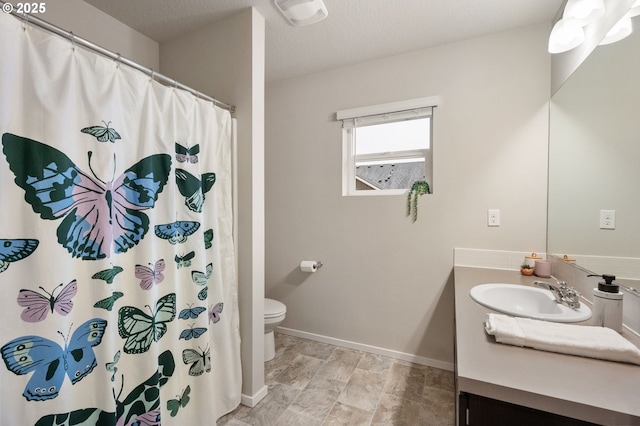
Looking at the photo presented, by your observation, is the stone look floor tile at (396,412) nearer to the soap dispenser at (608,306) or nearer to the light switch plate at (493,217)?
the soap dispenser at (608,306)

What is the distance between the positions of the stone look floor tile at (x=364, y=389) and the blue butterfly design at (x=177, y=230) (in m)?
1.38

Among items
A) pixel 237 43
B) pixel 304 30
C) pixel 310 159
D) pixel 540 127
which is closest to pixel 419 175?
pixel 540 127

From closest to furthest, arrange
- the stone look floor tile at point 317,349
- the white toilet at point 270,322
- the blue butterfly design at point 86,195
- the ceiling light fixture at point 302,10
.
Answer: the blue butterfly design at point 86,195, the ceiling light fixture at point 302,10, the white toilet at point 270,322, the stone look floor tile at point 317,349

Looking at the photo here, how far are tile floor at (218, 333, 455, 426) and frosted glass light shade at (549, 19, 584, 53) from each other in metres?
2.09

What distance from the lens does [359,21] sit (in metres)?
1.78

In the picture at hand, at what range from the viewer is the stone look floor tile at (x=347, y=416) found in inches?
59.8

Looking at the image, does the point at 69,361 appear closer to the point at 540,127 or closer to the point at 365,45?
the point at 365,45

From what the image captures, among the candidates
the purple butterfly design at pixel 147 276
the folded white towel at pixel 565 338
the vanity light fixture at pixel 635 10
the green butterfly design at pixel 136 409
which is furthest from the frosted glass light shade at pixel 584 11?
the green butterfly design at pixel 136 409

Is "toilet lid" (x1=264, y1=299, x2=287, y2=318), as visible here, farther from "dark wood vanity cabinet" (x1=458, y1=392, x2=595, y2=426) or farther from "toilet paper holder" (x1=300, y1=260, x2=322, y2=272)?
"dark wood vanity cabinet" (x1=458, y1=392, x2=595, y2=426)

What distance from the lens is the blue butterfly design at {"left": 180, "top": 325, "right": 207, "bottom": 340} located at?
1349mm

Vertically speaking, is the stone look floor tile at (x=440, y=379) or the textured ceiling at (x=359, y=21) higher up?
the textured ceiling at (x=359, y=21)

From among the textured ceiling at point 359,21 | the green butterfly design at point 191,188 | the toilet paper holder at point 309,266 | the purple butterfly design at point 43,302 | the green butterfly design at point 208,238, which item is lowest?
the toilet paper holder at point 309,266

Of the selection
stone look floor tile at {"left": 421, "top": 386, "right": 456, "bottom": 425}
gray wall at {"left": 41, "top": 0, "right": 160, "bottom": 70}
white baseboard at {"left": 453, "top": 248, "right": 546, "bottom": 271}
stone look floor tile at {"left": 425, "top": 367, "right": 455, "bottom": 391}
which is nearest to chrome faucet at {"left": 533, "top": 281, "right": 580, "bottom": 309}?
white baseboard at {"left": 453, "top": 248, "right": 546, "bottom": 271}

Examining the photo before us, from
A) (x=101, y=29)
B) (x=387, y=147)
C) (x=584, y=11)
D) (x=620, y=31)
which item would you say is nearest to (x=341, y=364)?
(x=387, y=147)
